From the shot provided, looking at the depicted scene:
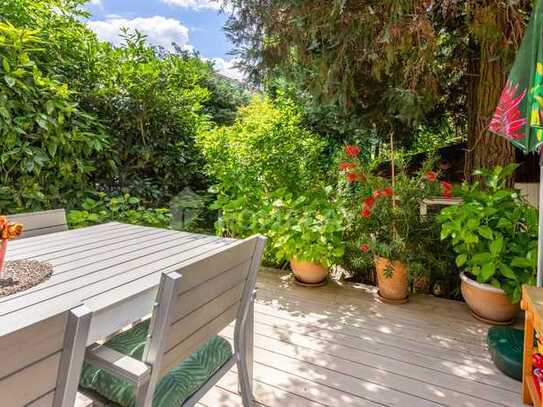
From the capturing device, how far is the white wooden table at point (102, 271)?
104cm

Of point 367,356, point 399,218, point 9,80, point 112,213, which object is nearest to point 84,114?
point 9,80

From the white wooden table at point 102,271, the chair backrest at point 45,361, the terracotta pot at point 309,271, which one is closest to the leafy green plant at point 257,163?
the terracotta pot at point 309,271

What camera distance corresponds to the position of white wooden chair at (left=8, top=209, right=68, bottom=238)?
2.01 meters

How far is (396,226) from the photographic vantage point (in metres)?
2.78

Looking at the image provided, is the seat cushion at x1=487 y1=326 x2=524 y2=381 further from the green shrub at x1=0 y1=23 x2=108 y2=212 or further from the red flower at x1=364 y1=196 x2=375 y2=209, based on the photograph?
the green shrub at x1=0 y1=23 x2=108 y2=212

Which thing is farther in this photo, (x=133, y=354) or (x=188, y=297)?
(x=133, y=354)

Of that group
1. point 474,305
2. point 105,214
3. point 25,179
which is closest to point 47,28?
point 25,179

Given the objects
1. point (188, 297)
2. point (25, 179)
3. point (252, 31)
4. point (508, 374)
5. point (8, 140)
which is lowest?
point (508, 374)

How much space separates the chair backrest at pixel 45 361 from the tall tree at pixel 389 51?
7.79 ft

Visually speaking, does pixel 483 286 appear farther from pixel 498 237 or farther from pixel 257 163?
pixel 257 163

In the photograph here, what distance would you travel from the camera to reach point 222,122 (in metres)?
6.17

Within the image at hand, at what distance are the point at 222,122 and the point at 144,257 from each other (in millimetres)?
4929

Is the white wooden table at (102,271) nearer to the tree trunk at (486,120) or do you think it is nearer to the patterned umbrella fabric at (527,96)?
the patterned umbrella fabric at (527,96)

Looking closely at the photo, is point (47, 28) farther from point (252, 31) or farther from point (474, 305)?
point (474, 305)
